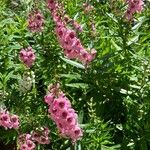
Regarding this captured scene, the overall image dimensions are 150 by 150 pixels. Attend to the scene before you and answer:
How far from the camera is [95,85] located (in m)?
4.36

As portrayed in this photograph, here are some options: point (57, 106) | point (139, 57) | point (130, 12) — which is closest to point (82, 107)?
point (139, 57)

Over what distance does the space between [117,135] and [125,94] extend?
14.9 inches

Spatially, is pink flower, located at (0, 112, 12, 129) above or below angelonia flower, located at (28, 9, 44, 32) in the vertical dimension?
below

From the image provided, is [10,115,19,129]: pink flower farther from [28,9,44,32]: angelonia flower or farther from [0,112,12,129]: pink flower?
[28,9,44,32]: angelonia flower

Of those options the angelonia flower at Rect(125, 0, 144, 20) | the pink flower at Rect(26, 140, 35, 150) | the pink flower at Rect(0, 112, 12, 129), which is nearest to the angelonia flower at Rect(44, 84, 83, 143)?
the pink flower at Rect(26, 140, 35, 150)

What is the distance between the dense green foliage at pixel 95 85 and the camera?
4.04 meters

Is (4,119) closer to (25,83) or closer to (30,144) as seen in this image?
(30,144)

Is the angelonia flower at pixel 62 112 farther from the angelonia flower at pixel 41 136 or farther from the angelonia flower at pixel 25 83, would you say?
the angelonia flower at pixel 25 83

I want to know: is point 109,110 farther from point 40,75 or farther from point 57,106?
point 57,106

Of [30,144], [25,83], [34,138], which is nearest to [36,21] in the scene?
[25,83]

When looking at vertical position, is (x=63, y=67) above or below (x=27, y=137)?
above

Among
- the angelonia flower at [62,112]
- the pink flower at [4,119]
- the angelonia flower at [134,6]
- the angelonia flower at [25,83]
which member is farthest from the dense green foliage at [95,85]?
the angelonia flower at [62,112]

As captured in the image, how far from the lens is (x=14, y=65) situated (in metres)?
4.88

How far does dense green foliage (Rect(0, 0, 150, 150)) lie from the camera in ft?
13.3
